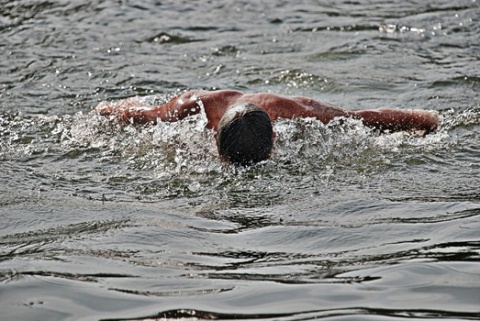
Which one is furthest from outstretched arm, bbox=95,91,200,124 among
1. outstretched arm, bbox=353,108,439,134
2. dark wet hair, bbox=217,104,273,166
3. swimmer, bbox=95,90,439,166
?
outstretched arm, bbox=353,108,439,134

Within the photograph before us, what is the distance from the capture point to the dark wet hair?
6281mm

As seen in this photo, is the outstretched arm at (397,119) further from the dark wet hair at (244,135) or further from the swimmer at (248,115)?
the dark wet hair at (244,135)

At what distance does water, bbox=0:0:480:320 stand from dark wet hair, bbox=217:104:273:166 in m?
0.16

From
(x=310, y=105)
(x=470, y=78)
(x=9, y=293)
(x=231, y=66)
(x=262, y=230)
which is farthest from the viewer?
(x=231, y=66)

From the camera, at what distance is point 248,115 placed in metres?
6.29

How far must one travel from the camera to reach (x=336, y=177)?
652cm

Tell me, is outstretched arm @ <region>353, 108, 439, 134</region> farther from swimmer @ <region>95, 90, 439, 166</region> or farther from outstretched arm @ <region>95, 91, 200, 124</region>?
outstretched arm @ <region>95, 91, 200, 124</region>

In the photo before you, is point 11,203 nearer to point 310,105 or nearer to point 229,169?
point 229,169

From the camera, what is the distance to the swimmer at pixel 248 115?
6.33 metres

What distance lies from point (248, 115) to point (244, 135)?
5.4 inches

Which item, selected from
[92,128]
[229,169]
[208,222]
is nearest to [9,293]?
[208,222]

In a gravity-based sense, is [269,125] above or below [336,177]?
above

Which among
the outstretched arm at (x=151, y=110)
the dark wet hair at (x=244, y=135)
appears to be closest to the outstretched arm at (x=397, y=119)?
the dark wet hair at (x=244, y=135)

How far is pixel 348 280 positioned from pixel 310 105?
8.66 feet
